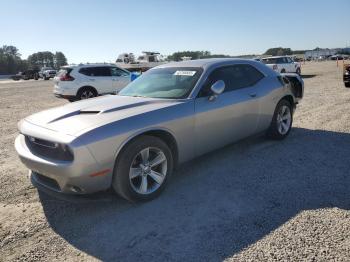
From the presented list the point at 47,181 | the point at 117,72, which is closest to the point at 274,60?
the point at 117,72

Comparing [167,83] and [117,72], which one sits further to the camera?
[117,72]

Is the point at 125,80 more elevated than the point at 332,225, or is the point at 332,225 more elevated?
the point at 125,80

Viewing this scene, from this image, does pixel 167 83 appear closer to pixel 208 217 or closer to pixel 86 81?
pixel 208 217

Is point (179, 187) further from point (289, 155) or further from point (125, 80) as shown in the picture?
point (125, 80)

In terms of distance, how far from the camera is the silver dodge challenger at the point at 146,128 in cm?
373

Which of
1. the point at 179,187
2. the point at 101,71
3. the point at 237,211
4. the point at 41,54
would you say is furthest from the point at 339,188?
the point at 41,54

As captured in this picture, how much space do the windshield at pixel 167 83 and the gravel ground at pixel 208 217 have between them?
116 cm

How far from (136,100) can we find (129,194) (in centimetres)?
137

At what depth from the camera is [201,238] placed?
343 cm

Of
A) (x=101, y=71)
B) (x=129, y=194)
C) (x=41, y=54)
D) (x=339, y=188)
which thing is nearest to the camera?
(x=129, y=194)

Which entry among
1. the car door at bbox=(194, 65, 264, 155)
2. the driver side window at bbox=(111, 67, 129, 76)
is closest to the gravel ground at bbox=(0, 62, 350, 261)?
the car door at bbox=(194, 65, 264, 155)

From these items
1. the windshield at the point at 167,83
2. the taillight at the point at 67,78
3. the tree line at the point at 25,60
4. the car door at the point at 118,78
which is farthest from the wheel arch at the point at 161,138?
the tree line at the point at 25,60

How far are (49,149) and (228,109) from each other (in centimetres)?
253

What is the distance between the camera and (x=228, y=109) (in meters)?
5.19
